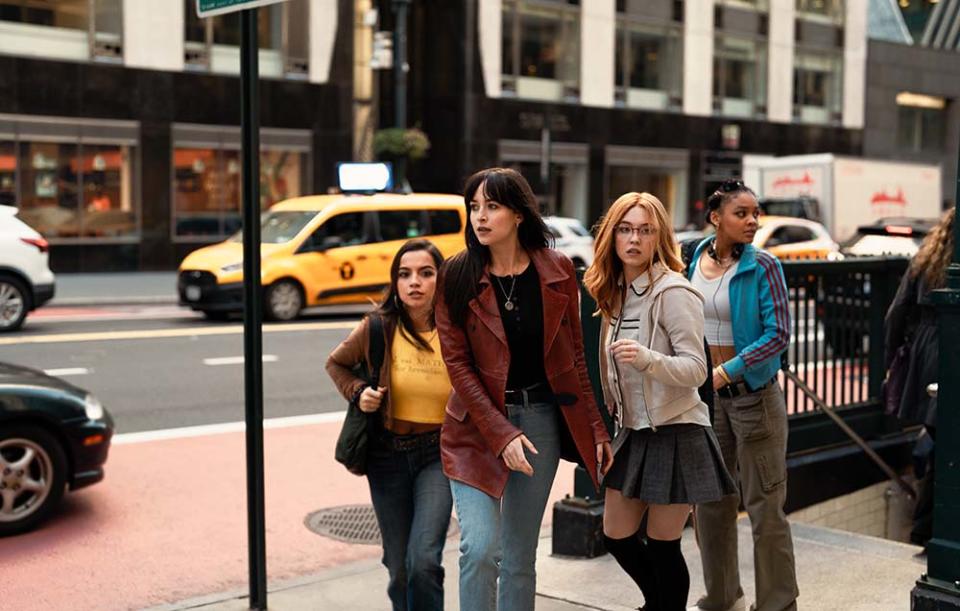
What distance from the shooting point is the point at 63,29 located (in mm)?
26047

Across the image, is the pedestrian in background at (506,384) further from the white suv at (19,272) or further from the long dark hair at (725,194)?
the white suv at (19,272)

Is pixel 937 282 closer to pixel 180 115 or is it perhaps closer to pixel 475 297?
pixel 475 297

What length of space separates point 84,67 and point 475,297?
24.7 m

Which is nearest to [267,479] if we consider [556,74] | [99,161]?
[99,161]

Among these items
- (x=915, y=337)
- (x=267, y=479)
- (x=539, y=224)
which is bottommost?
(x=267, y=479)

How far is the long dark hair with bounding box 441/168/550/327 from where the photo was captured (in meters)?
3.88

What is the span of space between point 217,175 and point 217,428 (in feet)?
65.5

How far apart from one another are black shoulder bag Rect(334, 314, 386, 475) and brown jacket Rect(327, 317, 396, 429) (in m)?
0.02

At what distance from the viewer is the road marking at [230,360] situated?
13023 millimetres

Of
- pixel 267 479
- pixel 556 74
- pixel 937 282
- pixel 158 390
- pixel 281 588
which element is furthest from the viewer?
pixel 556 74

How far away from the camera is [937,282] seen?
5.95 m

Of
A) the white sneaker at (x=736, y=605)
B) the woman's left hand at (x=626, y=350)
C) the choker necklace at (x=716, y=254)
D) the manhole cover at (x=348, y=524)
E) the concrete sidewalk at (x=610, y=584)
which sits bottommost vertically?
the manhole cover at (x=348, y=524)

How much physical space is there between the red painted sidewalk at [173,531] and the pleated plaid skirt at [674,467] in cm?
259

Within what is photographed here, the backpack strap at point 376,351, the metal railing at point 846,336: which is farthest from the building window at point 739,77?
the backpack strap at point 376,351
